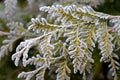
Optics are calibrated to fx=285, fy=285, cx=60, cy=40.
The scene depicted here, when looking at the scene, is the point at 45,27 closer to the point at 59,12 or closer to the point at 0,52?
the point at 59,12

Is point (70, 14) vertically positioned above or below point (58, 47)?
above

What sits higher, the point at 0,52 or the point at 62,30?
the point at 62,30

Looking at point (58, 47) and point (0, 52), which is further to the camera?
point (0, 52)

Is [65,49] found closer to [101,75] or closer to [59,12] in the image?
[59,12]

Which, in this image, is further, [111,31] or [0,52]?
[0,52]

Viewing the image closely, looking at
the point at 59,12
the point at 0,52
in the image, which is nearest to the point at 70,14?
the point at 59,12

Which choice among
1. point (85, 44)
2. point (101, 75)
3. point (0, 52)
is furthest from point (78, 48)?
point (101, 75)

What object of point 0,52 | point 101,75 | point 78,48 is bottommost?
point 101,75

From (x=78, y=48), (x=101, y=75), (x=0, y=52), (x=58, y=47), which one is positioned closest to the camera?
(x=78, y=48)

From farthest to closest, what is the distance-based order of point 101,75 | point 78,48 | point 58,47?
1. point 101,75
2. point 58,47
3. point 78,48
